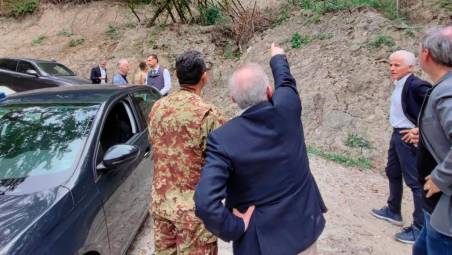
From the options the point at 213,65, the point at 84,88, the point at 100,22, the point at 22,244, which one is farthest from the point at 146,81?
the point at 100,22

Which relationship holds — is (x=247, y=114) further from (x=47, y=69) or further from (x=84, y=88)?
(x=47, y=69)

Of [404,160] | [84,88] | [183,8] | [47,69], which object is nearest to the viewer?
[404,160]

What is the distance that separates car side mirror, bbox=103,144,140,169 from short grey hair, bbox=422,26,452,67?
2.00 m

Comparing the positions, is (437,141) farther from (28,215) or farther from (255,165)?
(28,215)

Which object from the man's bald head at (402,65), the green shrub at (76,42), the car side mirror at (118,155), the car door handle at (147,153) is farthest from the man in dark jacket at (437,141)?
the green shrub at (76,42)

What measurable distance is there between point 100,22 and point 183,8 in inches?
187

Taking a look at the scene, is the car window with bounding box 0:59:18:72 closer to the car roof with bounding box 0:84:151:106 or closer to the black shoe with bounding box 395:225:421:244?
the car roof with bounding box 0:84:151:106

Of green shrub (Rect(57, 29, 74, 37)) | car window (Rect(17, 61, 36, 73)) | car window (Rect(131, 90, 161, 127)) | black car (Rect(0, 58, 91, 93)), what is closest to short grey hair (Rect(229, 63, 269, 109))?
car window (Rect(131, 90, 161, 127))

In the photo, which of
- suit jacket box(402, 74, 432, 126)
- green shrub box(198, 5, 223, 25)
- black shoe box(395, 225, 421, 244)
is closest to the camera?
suit jacket box(402, 74, 432, 126)

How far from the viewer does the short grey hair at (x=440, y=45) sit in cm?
224

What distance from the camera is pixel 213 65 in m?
13.0

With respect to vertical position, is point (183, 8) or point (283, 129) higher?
point (183, 8)

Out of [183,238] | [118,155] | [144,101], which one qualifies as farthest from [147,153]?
[183,238]

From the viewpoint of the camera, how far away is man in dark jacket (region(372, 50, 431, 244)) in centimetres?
371
